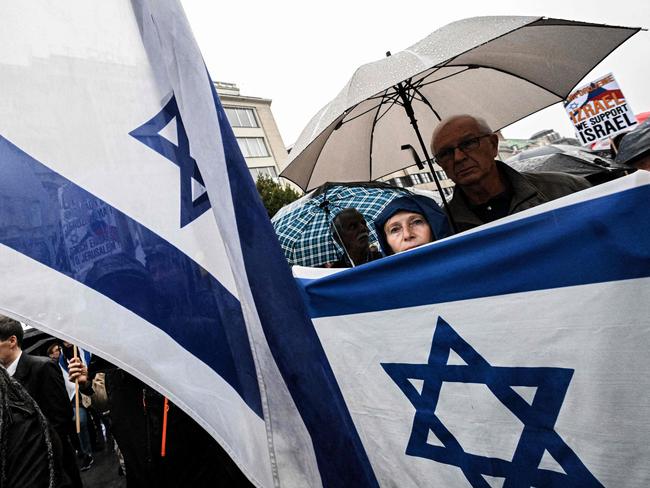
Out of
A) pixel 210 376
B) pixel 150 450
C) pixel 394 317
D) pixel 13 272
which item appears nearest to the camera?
pixel 13 272

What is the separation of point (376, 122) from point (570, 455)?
9.59 ft

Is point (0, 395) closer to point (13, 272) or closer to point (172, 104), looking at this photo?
point (13, 272)

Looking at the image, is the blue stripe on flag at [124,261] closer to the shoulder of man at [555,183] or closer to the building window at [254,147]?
the shoulder of man at [555,183]

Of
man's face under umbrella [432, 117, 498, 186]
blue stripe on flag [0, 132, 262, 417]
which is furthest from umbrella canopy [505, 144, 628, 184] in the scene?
blue stripe on flag [0, 132, 262, 417]

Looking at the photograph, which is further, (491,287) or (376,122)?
(376,122)

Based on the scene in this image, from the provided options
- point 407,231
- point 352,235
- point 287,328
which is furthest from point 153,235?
point 352,235

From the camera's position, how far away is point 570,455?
3.53 feet

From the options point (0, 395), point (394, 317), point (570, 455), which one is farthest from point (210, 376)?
point (0, 395)

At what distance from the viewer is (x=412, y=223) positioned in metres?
2.03

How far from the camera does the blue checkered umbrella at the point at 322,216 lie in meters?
3.87

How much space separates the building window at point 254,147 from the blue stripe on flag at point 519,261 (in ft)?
94.8

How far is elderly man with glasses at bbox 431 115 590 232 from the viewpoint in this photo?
2068mm

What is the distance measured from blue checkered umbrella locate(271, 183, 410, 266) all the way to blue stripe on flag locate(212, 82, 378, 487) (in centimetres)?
264

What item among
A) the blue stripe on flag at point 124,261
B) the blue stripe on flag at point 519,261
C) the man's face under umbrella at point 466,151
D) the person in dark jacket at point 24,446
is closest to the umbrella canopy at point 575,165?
the man's face under umbrella at point 466,151
